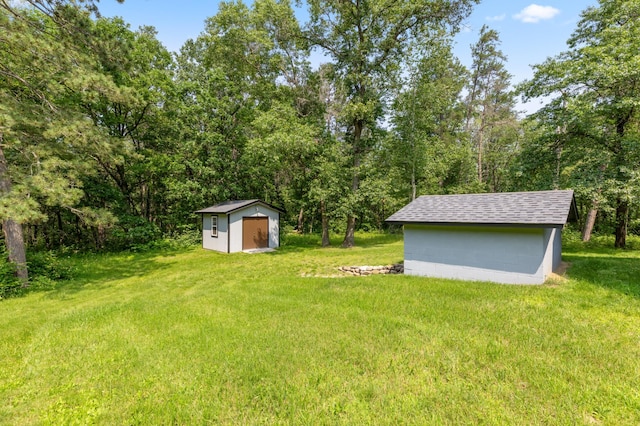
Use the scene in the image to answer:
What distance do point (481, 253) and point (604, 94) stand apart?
11.0 m

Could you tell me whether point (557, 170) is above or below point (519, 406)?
above

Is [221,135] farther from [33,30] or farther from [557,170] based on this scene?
[557,170]

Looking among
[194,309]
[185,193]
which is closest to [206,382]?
[194,309]

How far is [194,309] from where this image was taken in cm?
609

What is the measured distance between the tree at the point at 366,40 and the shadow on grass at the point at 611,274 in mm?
9323

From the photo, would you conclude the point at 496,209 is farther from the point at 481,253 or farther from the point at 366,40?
the point at 366,40

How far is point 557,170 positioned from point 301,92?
1481 cm

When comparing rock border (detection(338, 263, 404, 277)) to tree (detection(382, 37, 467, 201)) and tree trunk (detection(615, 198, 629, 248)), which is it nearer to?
tree (detection(382, 37, 467, 201))

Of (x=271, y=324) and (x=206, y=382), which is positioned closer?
(x=206, y=382)

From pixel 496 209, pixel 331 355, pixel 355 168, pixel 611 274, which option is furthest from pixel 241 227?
pixel 611 274

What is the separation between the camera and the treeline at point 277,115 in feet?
26.7

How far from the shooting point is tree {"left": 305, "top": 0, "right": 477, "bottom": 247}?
14.6m

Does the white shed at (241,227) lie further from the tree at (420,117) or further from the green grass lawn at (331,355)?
the tree at (420,117)

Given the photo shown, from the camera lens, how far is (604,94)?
481 inches
